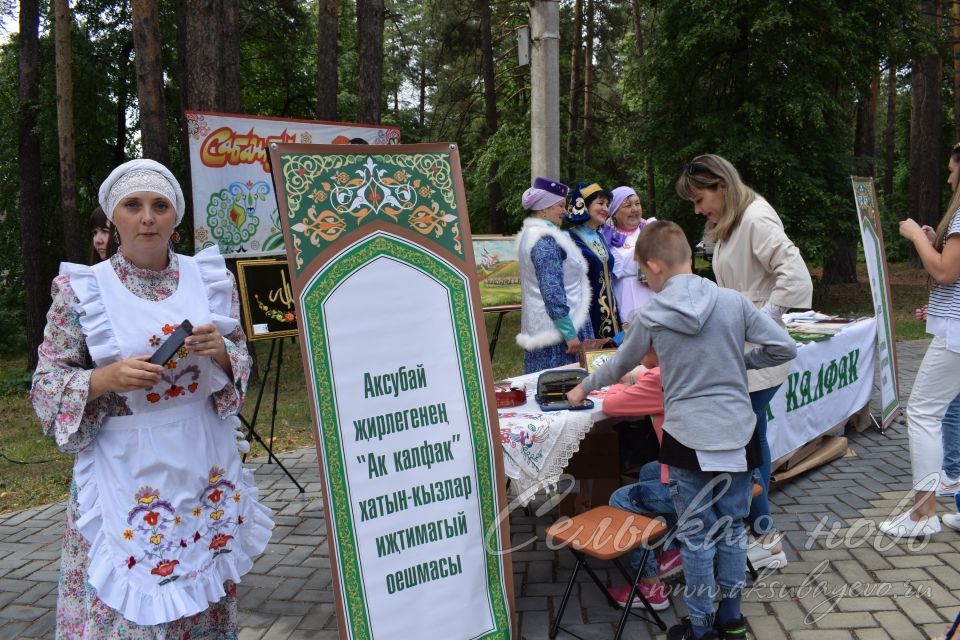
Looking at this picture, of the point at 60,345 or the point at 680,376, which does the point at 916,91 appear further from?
the point at 60,345

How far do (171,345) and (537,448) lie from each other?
4.83 ft

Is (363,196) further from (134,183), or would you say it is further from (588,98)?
(588,98)

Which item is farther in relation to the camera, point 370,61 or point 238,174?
point 370,61

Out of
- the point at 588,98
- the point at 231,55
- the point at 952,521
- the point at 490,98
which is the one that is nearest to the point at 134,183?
the point at 952,521

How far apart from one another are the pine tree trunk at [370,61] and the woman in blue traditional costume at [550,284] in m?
6.56

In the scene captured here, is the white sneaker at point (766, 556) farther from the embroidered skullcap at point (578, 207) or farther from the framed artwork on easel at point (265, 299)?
the framed artwork on easel at point (265, 299)

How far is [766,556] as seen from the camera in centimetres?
354

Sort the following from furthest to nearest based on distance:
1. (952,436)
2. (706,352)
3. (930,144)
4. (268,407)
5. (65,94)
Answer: (930,144), (65,94), (268,407), (952,436), (706,352)

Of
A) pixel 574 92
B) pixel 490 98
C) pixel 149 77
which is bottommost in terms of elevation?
pixel 149 77

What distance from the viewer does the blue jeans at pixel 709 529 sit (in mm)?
2707

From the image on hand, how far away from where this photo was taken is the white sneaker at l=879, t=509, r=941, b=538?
3.82 meters

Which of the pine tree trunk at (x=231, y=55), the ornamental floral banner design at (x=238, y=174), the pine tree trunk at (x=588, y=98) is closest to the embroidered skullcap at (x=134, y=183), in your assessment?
the ornamental floral banner design at (x=238, y=174)

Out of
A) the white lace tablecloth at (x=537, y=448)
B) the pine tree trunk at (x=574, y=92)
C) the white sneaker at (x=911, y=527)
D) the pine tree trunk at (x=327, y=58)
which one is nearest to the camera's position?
the white lace tablecloth at (x=537, y=448)

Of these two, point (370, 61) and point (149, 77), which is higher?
point (370, 61)
